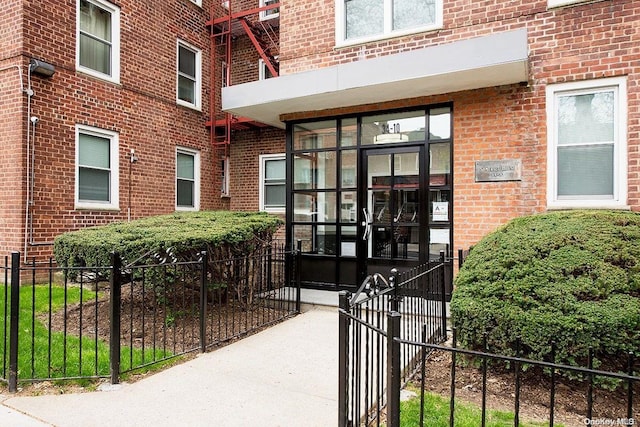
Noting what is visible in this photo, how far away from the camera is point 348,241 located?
763 centimetres

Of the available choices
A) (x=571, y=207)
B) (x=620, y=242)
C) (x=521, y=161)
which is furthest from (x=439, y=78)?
(x=620, y=242)

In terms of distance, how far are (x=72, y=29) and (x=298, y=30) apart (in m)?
4.85

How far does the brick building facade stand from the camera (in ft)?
19.7

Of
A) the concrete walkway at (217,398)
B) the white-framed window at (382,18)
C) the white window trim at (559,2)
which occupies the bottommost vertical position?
the concrete walkway at (217,398)

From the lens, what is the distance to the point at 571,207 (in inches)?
237

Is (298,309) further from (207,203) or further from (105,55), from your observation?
(105,55)

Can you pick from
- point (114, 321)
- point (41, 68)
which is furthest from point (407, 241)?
point (41, 68)

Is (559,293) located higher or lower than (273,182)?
lower

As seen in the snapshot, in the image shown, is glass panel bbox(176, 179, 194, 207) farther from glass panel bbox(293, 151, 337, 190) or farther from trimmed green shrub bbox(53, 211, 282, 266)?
trimmed green shrub bbox(53, 211, 282, 266)

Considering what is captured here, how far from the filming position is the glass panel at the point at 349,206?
24.9ft

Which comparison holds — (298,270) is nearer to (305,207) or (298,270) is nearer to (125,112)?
(305,207)

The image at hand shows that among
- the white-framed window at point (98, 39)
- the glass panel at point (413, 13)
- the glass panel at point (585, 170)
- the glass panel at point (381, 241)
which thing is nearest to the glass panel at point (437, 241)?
the glass panel at point (381, 241)

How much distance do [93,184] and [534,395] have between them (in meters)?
9.14

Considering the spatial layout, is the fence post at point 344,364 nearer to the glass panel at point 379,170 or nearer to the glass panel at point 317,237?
the glass panel at point 379,170
